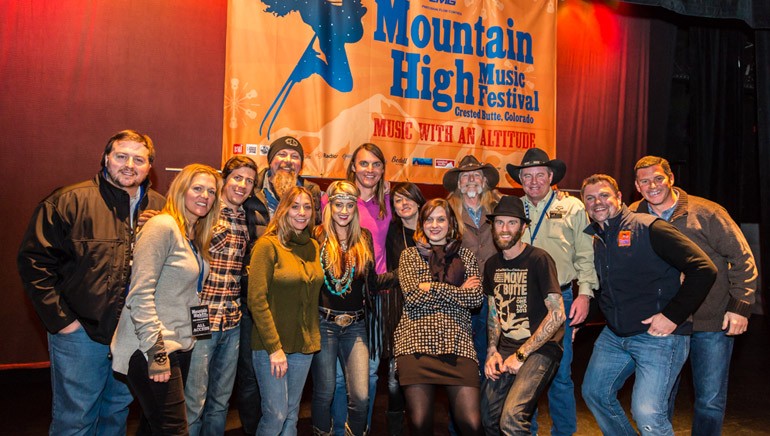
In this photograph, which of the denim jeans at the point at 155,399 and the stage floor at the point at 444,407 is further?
the stage floor at the point at 444,407

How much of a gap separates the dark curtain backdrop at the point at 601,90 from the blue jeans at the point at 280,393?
197 inches

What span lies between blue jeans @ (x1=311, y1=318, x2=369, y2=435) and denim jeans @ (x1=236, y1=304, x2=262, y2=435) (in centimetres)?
55

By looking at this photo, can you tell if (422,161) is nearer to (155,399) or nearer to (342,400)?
(342,400)

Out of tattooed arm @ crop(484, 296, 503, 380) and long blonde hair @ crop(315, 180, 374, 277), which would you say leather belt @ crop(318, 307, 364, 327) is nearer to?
long blonde hair @ crop(315, 180, 374, 277)

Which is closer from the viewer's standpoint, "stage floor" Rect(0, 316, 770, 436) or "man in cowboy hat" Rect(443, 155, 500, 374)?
"man in cowboy hat" Rect(443, 155, 500, 374)

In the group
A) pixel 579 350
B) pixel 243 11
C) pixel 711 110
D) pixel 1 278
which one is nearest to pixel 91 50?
pixel 243 11

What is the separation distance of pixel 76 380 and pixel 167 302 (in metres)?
0.68

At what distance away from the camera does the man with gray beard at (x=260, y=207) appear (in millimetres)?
3582

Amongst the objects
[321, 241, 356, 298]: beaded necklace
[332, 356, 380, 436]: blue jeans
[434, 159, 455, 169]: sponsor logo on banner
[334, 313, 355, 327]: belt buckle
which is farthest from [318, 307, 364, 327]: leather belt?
[434, 159, 455, 169]: sponsor logo on banner

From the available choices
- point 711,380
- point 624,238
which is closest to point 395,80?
point 624,238

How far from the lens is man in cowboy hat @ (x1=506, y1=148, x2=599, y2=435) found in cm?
371

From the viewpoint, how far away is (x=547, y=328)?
3096mm

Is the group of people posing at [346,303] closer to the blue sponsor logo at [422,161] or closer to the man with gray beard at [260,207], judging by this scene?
the man with gray beard at [260,207]

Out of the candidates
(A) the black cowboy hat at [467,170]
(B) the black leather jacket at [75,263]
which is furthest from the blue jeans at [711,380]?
(B) the black leather jacket at [75,263]
